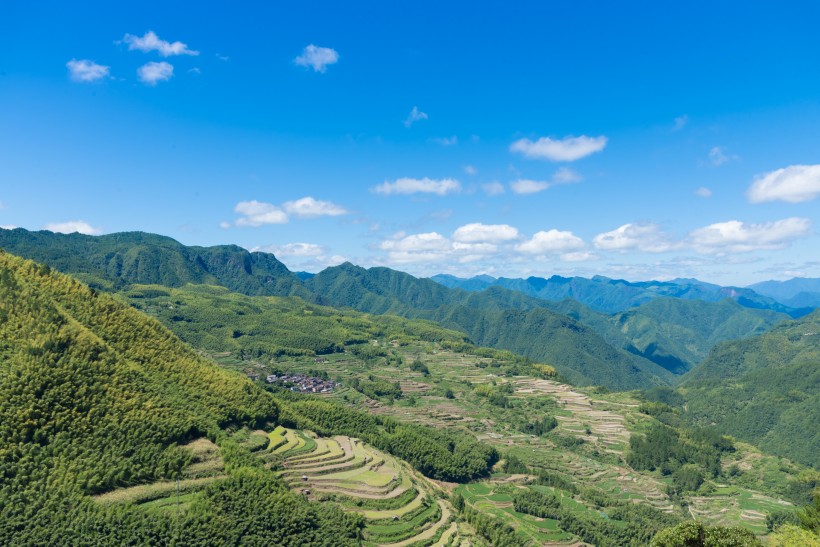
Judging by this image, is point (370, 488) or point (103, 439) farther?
point (370, 488)

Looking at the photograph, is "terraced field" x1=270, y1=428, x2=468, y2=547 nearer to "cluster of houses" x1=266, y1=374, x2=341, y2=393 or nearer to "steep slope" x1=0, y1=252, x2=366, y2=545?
"steep slope" x1=0, y1=252, x2=366, y2=545

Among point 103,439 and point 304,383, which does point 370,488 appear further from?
point 304,383

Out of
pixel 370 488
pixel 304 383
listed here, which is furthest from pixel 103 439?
pixel 304 383

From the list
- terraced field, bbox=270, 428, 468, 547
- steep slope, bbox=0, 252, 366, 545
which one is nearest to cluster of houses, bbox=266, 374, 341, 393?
terraced field, bbox=270, 428, 468, 547

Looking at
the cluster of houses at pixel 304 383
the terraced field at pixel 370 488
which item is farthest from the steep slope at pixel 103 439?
the cluster of houses at pixel 304 383

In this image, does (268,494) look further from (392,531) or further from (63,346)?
(63,346)
